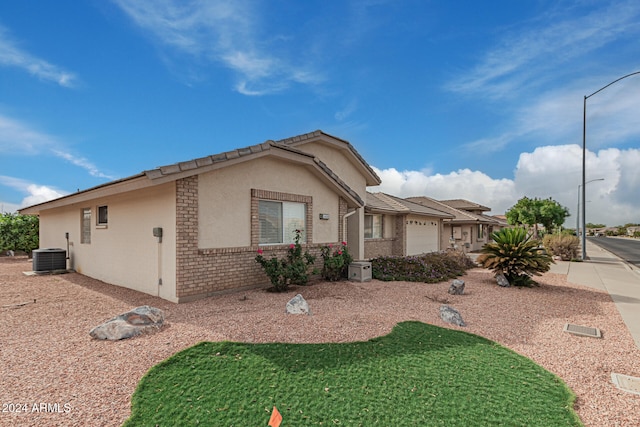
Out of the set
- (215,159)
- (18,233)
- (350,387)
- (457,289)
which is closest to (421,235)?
(457,289)

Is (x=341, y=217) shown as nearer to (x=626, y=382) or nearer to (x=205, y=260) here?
(x=205, y=260)

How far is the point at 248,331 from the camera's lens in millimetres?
5145

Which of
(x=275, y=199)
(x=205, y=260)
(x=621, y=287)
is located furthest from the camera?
(x=621, y=287)

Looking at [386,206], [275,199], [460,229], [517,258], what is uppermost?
[386,206]

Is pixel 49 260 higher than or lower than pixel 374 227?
lower

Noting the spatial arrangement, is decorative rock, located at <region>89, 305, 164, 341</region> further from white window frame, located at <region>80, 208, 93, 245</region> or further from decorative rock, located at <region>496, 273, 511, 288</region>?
decorative rock, located at <region>496, 273, 511, 288</region>

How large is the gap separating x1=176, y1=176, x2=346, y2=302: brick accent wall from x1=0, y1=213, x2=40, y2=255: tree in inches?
774

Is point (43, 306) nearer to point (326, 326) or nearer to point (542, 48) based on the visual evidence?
point (326, 326)

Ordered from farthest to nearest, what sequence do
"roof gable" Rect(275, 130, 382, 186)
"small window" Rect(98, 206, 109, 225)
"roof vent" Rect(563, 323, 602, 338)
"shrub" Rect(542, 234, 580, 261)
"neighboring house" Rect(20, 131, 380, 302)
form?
"shrub" Rect(542, 234, 580, 261) → "roof gable" Rect(275, 130, 382, 186) → "small window" Rect(98, 206, 109, 225) → "neighboring house" Rect(20, 131, 380, 302) → "roof vent" Rect(563, 323, 602, 338)

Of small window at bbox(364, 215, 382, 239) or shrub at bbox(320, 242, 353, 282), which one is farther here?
small window at bbox(364, 215, 382, 239)

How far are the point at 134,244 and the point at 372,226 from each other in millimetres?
12537

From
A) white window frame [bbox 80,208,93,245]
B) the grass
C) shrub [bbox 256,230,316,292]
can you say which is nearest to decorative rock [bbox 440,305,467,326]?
the grass

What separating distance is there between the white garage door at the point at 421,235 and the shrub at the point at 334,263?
10.7m

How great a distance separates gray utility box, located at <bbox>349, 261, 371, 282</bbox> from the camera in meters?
10.7
